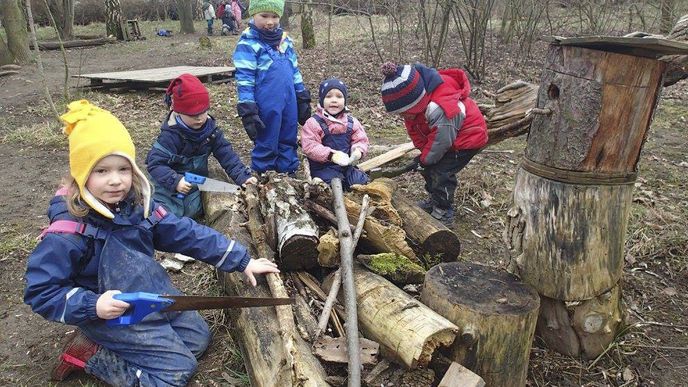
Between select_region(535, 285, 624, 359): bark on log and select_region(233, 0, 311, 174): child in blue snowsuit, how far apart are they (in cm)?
317

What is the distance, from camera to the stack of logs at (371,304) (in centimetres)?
252

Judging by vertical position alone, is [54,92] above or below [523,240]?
below

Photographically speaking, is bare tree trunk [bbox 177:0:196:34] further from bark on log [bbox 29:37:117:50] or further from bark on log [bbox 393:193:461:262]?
bark on log [bbox 393:193:461:262]

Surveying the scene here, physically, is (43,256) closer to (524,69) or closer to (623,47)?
(623,47)

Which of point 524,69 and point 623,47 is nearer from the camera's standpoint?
point 623,47

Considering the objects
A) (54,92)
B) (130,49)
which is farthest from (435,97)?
(130,49)

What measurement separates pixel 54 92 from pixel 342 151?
8.02 m

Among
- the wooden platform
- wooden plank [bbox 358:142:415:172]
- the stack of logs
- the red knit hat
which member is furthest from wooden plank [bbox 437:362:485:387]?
the wooden platform

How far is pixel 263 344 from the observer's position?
2.70 m

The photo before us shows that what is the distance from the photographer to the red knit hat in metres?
4.34

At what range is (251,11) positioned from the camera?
5012 millimetres

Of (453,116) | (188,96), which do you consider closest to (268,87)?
(188,96)

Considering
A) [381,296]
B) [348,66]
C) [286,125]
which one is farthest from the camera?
[348,66]

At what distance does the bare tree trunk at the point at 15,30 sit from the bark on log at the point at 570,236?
44.7ft
